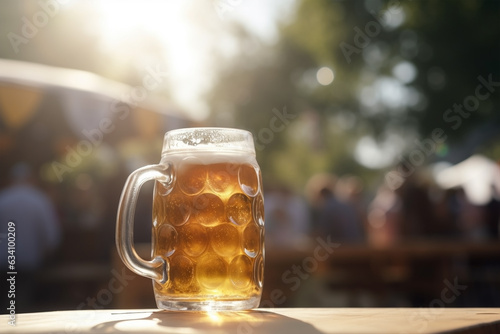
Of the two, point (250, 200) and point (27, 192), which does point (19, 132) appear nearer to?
point (27, 192)

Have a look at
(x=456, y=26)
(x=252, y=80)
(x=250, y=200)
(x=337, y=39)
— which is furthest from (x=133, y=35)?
(x=250, y=200)

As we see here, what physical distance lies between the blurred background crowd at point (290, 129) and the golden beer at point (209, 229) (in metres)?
0.29

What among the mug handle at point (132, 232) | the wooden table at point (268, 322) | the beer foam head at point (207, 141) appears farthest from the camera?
the beer foam head at point (207, 141)

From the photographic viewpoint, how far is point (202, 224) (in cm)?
106

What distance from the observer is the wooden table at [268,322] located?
696 mm

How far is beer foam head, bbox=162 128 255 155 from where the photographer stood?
44.2 inches

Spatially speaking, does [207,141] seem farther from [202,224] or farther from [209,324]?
[209,324]

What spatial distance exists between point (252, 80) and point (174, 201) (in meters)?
14.9

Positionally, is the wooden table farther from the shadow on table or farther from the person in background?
the person in background

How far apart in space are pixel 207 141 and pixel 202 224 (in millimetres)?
152

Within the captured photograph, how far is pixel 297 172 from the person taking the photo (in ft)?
80.8

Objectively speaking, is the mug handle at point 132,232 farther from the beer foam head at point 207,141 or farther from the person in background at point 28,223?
the person in background at point 28,223

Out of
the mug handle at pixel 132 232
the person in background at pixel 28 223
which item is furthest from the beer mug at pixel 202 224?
the person in background at pixel 28 223

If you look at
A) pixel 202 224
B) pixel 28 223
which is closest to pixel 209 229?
pixel 202 224
